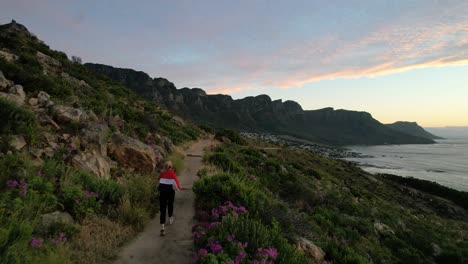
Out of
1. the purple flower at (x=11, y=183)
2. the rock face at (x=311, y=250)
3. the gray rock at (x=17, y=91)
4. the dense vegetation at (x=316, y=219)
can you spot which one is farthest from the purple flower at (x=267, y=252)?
the gray rock at (x=17, y=91)

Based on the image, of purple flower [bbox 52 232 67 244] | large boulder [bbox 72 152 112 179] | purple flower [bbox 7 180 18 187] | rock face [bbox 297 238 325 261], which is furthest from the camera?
large boulder [bbox 72 152 112 179]

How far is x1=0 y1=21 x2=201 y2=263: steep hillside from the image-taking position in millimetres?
4887

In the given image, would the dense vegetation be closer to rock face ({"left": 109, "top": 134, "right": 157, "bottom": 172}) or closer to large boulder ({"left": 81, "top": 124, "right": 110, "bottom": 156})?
rock face ({"left": 109, "top": 134, "right": 157, "bottom": 172})

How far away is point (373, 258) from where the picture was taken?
10.1 meters

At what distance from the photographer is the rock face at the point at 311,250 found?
7176 mm

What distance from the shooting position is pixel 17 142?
24.9 feet

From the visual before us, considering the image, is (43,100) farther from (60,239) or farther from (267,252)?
(267,252)

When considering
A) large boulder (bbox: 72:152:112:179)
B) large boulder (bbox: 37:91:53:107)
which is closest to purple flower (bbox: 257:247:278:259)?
large boulder (bbox: 72:152:112:179)

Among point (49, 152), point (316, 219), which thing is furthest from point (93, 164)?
point (316, 219)

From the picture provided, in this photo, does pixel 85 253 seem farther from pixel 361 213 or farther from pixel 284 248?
pixel 361 213

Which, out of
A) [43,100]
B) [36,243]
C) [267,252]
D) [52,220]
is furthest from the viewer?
[43,100]

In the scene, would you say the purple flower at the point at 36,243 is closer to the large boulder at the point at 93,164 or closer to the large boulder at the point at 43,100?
the large boulder at the point at 93,164

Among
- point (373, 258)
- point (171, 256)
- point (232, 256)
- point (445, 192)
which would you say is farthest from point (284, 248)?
point (445, 192)

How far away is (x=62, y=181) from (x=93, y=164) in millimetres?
2286
